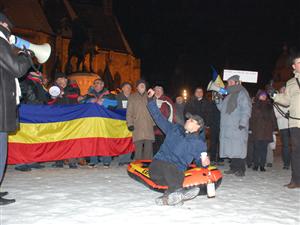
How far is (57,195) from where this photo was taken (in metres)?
6.07

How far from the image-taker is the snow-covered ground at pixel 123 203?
15.9 feet

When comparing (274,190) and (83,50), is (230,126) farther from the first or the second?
(83,50)

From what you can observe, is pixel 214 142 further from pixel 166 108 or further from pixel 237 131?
pixel 237 131

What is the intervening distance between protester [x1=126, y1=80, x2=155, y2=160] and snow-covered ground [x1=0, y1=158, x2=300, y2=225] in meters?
1.34

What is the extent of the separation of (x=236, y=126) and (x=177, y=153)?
3.20 m

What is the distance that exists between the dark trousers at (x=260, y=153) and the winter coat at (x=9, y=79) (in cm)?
642

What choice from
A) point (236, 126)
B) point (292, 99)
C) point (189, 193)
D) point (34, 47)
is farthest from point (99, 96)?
point (189, 193)

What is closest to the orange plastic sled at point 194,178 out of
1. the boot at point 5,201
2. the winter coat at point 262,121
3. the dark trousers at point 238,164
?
the boot at point 5,201

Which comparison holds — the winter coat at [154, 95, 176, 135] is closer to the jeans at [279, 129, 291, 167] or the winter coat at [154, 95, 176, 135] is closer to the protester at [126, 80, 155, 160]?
the protester at [126, 80, 155, 160]

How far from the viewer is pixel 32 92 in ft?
29.2

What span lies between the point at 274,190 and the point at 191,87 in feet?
147

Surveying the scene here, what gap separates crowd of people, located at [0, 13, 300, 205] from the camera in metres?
5.32

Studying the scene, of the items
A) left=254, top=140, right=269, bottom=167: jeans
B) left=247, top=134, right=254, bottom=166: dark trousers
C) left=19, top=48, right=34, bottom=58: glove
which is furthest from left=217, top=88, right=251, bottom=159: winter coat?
left=19, top=48, right=34, bottom=58: glove

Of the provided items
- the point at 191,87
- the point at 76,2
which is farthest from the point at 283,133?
the point at 76,2
